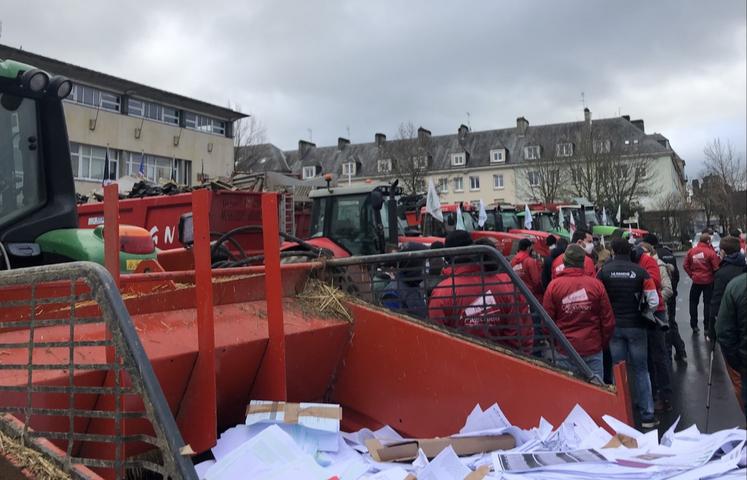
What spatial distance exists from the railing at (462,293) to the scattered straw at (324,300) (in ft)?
0.33

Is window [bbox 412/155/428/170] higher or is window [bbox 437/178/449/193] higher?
window [bbox 412/155/428/170]

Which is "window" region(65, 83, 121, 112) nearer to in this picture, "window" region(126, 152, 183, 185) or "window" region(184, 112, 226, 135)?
"window" region(126, 152, 183, 185)

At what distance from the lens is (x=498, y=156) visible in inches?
2158

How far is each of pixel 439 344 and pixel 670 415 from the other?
13.5ft

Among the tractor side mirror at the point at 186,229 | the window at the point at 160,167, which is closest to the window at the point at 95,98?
the window at the point at 160,167

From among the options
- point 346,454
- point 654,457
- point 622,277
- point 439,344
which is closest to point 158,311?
point 346,454

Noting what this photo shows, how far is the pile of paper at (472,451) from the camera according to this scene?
92.8 inches

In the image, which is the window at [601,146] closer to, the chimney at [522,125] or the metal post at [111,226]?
the chimney at [522,125]

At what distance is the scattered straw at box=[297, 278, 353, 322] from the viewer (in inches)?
145

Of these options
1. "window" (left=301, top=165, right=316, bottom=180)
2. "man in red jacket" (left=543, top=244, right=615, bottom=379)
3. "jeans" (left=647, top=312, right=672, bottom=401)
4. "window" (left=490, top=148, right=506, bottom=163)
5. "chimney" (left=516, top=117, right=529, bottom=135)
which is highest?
"chimney" (left=516, top=117, right=529, bottom=135)

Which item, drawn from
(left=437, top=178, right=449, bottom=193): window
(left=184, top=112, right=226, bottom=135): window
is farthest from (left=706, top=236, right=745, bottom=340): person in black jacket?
(left=437, top=178, right=449, bottom=193): window

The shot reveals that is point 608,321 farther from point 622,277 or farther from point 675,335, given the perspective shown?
point 675,335

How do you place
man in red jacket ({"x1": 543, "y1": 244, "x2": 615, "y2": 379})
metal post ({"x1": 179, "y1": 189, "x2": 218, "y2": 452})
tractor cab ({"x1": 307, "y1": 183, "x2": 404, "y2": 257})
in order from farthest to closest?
tractor cab ({"x1": 307, "y1": 183, "x2": 404, "y2": 257}) < man in red jacket ({"x1": 543, "y1": 244, "x2": 615, "y2": 379}) < metal post ({"x1": 179, "y1": 189, "x2": 218, "y2": 452})

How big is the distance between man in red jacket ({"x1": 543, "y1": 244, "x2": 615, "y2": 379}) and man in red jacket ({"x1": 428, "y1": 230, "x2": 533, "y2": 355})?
1.81 metres
